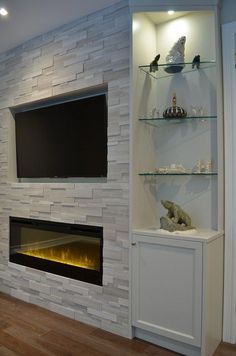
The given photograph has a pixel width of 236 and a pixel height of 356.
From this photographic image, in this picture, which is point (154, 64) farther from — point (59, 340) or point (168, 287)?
point (59, 340)

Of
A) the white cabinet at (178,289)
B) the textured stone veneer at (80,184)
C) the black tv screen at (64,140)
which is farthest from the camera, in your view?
the black tv screen at (64,140)

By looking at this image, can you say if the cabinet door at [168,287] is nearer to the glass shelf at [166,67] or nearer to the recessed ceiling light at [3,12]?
the glass shelf at [166,67]

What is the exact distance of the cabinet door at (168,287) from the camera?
1.98 meters

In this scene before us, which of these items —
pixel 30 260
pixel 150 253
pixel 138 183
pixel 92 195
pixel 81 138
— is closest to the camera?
pixel 150 253

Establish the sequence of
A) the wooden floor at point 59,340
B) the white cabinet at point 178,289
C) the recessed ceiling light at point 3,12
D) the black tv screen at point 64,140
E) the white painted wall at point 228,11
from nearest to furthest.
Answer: the white cabinet at point 178,289 < the wooden floor at point 59,340 < the white painted wall at point 228,11 < the recessed ceiling light at point 3,12 < the black tv screen at point 64,140

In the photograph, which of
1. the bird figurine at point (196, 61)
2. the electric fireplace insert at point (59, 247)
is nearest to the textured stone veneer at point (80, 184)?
the electric fireplace insert at point (59, 247)

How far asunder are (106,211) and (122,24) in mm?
1564

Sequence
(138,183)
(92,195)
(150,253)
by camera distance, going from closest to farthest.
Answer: (150,253) → (138,183) → (92,195)

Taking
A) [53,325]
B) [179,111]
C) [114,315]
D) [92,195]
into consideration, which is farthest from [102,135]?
[53,325]

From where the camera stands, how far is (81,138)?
2656mm

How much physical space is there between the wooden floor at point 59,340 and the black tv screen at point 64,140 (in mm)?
1341

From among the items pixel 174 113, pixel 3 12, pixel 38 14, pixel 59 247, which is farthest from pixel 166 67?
pixel 59 247

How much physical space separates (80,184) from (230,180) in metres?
1.28

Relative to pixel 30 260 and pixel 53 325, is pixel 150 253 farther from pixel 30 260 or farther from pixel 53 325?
pixel 30 260
